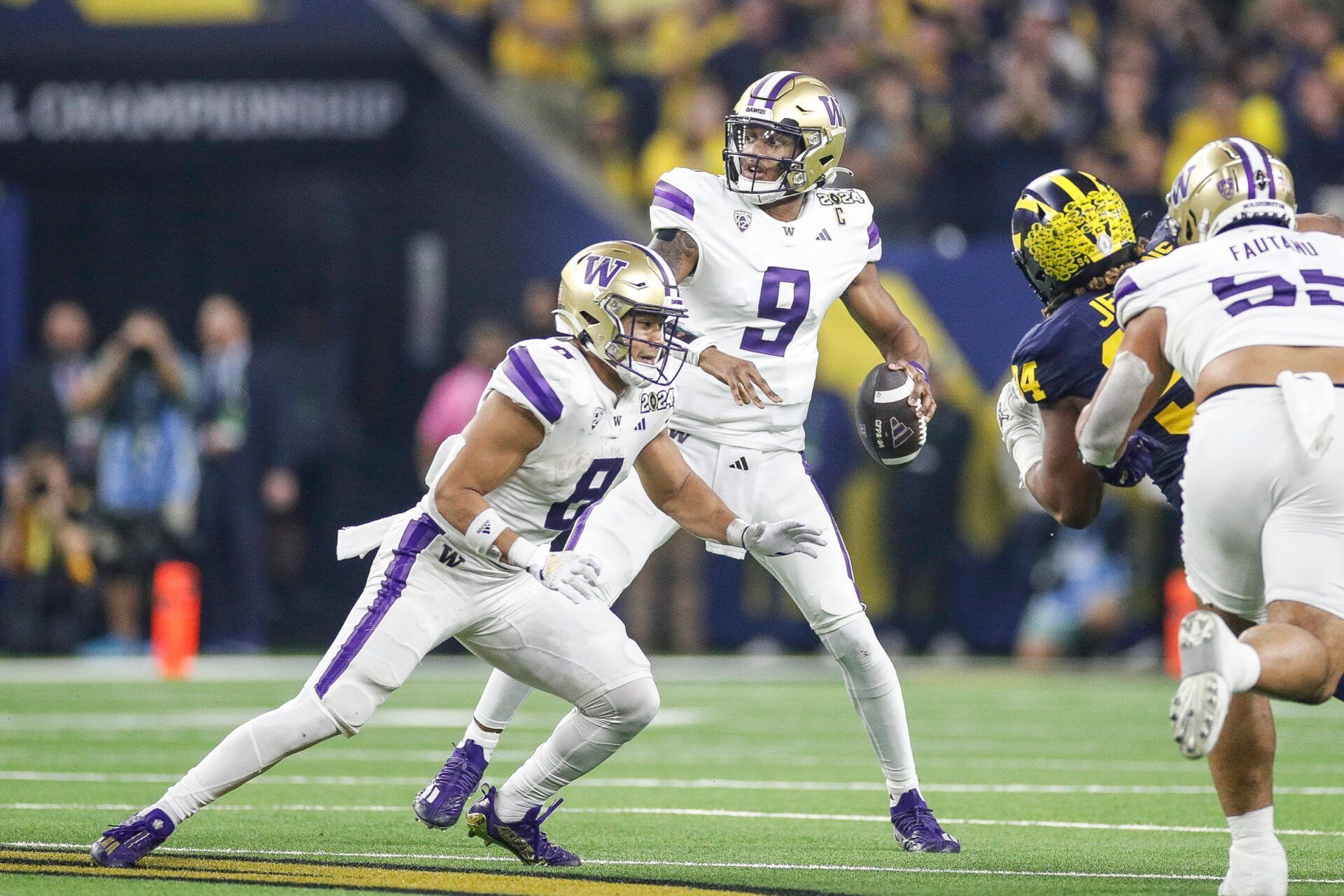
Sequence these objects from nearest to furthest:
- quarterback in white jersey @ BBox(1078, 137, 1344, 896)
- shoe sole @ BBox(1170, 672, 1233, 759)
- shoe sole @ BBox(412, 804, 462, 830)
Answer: shoe sole @ BBox(1170, 672, 1233, 759) < quarterback in white jersey @ BBox(1078, 137, 1344, 896) < shoe sole @ BBox(412, 804, 462, 830)

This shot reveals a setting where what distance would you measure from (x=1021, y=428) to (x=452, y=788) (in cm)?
193

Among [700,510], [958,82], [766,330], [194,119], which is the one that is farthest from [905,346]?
[194,119]

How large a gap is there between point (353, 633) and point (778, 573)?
4.50ft

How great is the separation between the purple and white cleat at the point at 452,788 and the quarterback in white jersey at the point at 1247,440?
2.20 meters

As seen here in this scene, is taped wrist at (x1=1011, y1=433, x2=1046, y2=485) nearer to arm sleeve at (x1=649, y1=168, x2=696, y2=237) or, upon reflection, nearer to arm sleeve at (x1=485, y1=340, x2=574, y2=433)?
arm sleeve at (x1=485, y1=340, x2=574, y2=433)

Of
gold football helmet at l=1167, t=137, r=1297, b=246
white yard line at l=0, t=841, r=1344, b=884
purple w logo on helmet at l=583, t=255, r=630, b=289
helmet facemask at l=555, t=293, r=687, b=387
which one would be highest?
gold football helmet at l=1167, t=137, r=1297, b=246

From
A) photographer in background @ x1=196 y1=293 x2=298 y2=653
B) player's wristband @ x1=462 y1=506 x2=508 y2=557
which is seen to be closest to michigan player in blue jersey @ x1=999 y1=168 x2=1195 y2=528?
player's wristband @ x1=462 y1=506 x2=508 y2=557

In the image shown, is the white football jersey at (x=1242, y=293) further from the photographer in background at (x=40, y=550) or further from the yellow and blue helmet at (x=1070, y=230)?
the photographer in background at (x=40, y=550)

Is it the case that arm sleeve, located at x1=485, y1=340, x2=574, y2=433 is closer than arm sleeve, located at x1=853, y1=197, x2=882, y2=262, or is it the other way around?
arm sleeve, located at x1=485, y1=340, x2=574, y2=433

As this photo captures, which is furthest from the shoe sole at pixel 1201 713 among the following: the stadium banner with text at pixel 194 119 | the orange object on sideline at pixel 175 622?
the stadium banner with text at pixel 194 119

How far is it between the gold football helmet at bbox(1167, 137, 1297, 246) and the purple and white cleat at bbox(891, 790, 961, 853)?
5.98 ft

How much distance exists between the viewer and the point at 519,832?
540 cm

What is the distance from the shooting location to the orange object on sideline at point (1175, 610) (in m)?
11.6

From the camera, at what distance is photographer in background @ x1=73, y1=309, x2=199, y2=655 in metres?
12.8
